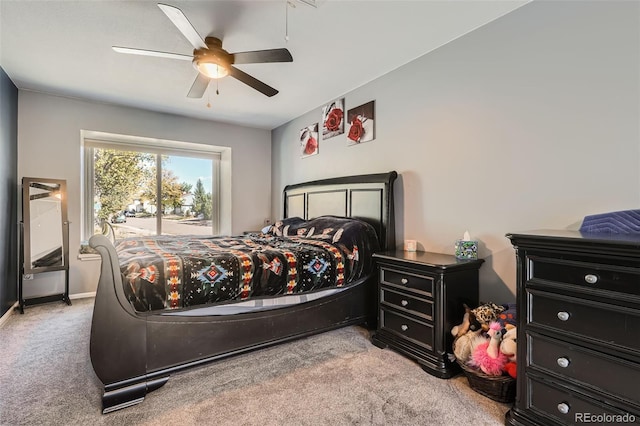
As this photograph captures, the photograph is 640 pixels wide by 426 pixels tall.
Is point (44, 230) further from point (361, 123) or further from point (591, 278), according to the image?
point (591, 278)

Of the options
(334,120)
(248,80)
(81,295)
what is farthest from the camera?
(81,295)

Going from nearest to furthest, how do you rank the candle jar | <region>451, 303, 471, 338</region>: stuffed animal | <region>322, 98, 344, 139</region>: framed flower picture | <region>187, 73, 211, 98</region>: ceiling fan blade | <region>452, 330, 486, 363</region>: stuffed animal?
<region>452, 330, 486, 363</region>: stuffed animal, <region>451, 303, 471, 338</region>: stuffed animal, the candle jar, <region>187, 73, 211, 98</region>: ceiling fan blade, <region>322, 98, 344, 139</region>: framed flower picture

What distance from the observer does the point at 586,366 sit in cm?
133

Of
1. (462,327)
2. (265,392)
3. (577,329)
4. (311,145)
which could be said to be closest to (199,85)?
(311,145)

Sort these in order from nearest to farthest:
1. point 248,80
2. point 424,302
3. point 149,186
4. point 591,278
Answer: point 591,278, point 424,302, point 248,80, point 149,186

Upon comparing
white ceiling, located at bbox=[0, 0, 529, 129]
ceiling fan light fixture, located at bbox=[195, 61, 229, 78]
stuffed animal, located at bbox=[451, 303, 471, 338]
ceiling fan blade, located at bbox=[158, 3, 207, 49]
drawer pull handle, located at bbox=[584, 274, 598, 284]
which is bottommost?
stuffed animal, located at bbox=[451, 303, 471, 338]

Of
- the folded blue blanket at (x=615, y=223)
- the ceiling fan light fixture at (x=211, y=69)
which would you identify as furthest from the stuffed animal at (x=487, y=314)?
the ceiling fan light fixture at (x=211, y=69)

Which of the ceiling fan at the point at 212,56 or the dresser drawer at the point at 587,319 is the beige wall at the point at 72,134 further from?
the dresser drawer at the point at 587,319

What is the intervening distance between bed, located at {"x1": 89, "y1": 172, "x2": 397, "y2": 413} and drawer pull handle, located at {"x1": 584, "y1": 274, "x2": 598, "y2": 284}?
5.20ft

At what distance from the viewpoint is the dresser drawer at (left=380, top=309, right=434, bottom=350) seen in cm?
212

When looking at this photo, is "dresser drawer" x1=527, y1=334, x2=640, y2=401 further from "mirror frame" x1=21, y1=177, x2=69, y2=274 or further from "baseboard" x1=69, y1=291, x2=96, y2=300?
"baseboard" x1=69, y1=291, x2=96, y2=300

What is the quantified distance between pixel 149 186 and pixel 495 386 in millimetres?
4821

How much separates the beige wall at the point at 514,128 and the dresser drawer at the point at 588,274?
633 mm

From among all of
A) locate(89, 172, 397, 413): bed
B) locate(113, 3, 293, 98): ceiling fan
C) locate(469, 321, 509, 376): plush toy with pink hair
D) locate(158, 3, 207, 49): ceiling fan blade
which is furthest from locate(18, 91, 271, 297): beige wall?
locate(469, 321, 509, 376): plush toy with pink hair
